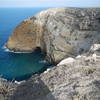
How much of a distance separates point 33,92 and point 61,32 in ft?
119

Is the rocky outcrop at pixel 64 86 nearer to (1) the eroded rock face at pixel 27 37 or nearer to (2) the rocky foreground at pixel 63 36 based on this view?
(2) the rocky foreground at pixel 63 36

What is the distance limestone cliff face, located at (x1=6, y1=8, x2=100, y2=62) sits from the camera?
42594mm

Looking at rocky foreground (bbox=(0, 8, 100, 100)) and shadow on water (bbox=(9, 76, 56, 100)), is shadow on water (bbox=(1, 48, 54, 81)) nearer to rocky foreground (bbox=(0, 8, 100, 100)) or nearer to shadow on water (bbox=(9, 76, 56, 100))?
rocky foreground (bbox=(0, 8, 100, 100))

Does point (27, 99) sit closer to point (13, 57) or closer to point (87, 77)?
point (87, 77)

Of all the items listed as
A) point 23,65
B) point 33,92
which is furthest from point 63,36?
point 33,92

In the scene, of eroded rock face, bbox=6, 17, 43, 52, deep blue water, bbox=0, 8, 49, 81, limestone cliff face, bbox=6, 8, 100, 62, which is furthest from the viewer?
eroded rock face, bbox=6, 17, 43, 52

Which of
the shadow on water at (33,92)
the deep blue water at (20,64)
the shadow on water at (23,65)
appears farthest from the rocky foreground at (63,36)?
the deep blue water at (20,64)

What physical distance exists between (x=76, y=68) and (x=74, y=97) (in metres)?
2.66

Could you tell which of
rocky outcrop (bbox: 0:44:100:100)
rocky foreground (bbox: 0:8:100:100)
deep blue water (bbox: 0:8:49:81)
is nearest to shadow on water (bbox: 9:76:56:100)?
rocky outcrop (bbox: 0:44:100:100)

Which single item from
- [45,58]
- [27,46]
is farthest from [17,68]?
[27,46]

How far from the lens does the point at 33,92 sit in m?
9.54

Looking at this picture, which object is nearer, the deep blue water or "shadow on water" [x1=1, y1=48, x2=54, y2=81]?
"shadow on water" [x1=1, y1=48, x2=54, y2=81]

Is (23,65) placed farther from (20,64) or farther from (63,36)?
(63,36)

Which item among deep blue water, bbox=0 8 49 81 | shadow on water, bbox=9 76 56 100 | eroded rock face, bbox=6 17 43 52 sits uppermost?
shadow on water, bbox=9 76 56 100
